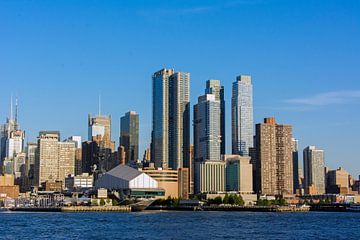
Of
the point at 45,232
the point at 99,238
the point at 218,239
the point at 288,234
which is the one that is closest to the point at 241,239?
the point at 218,239

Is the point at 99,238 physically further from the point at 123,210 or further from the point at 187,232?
the point at 123,210

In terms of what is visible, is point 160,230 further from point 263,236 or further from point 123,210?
point 123,210

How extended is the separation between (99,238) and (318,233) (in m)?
28.9

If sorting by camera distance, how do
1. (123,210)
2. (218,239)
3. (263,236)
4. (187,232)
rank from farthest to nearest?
(123,210) < (187,232) < (263,236) < (218,239)

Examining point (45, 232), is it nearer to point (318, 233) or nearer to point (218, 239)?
point (218, 239)

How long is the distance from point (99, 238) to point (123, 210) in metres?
124

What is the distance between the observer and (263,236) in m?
77.8

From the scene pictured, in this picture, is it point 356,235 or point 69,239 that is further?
point 356,235

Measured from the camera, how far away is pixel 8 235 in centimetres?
7988

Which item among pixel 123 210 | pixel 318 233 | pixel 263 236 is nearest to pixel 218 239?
pixel 263 236

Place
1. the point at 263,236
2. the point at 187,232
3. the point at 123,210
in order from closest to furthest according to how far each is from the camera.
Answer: the point at 263,236 → the point at 187,232 → the point at 123,210

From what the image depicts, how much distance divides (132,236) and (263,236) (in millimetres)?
15162

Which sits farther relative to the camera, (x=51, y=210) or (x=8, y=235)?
(x=51, y=210)

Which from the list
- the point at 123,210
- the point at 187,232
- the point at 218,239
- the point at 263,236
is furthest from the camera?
the point at 123,210
